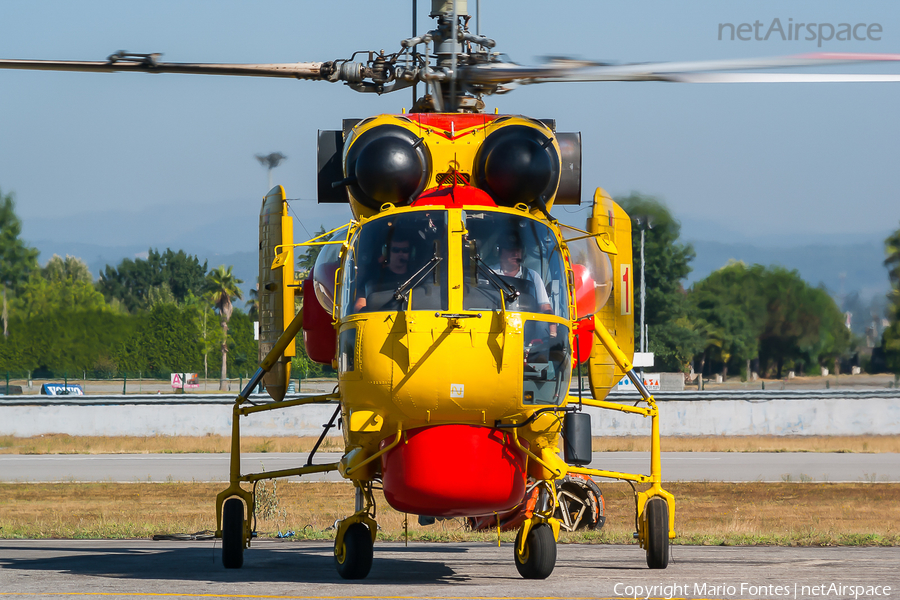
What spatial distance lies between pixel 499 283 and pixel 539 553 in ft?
8.07

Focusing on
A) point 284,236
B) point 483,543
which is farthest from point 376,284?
point 483,543

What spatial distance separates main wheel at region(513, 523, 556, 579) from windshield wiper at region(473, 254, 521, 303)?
2.08 metres

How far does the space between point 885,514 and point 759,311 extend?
6312cm

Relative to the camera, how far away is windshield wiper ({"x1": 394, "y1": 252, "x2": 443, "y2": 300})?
827 cm

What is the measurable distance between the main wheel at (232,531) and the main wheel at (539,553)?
2.76 m

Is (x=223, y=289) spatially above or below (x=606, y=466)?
above

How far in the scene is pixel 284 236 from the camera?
36.4 feet

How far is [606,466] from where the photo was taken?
27031 millimetres

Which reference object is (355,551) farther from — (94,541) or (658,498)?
(94,541)

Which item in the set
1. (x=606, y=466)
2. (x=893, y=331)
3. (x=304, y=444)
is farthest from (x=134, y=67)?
(x=893, y=331)

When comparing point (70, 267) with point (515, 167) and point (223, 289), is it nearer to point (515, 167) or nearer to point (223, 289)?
point (223, 289)

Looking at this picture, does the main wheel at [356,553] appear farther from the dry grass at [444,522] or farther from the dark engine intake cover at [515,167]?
the dry grass at [444,522]

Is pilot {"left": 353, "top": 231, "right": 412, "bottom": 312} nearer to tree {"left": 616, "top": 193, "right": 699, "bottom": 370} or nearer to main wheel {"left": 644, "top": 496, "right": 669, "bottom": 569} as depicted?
main wheel {"left": 644, "top": 496, "right": 669, "bottom": 569}

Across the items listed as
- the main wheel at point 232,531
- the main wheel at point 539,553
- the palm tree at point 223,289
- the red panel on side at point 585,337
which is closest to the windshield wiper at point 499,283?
the main wheel at point 539,553
